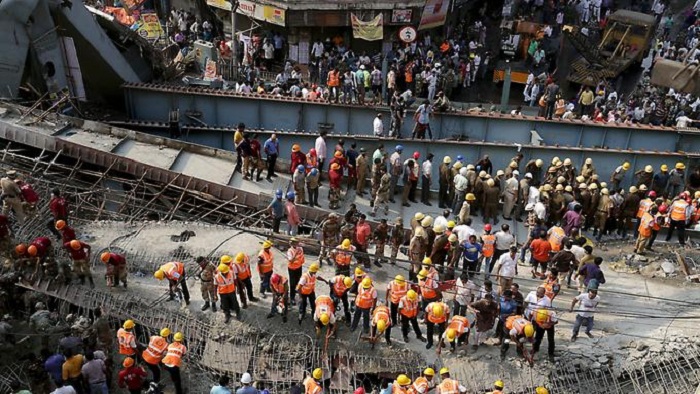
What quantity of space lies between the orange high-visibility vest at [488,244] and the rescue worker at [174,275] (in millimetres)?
6687

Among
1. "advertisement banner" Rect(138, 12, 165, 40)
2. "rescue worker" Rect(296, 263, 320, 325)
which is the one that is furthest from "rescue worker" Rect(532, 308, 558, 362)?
"advertisement banner" Rect(138, 12, 165, 40)

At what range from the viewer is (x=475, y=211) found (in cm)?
2056

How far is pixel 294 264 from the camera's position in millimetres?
15125

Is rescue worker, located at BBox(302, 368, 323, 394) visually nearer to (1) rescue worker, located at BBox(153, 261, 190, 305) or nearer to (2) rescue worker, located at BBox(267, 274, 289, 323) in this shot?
(2) rescue worker, located at BBox(267, 274, 289, 323)

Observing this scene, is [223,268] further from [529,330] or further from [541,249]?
[541,249]

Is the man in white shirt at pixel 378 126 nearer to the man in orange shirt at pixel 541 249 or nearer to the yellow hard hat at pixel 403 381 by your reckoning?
the man in orange shirt at pixel 541 249

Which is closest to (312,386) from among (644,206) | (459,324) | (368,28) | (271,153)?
(459,324)

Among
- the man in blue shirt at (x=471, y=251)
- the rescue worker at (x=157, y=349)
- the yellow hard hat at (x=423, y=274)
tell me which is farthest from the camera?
the man in blue shirt at (x=471, y=251)

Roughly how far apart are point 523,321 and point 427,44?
1904cm

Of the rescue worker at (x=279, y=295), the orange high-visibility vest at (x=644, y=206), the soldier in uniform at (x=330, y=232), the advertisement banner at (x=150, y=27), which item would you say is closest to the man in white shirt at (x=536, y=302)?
the soldier in uniform at (x=330, y=232)

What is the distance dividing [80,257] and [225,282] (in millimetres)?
3261

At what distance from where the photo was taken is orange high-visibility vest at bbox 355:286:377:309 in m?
14.2

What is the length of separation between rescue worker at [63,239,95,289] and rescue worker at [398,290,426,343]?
21.8ft

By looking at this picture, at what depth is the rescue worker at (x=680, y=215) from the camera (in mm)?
18562
